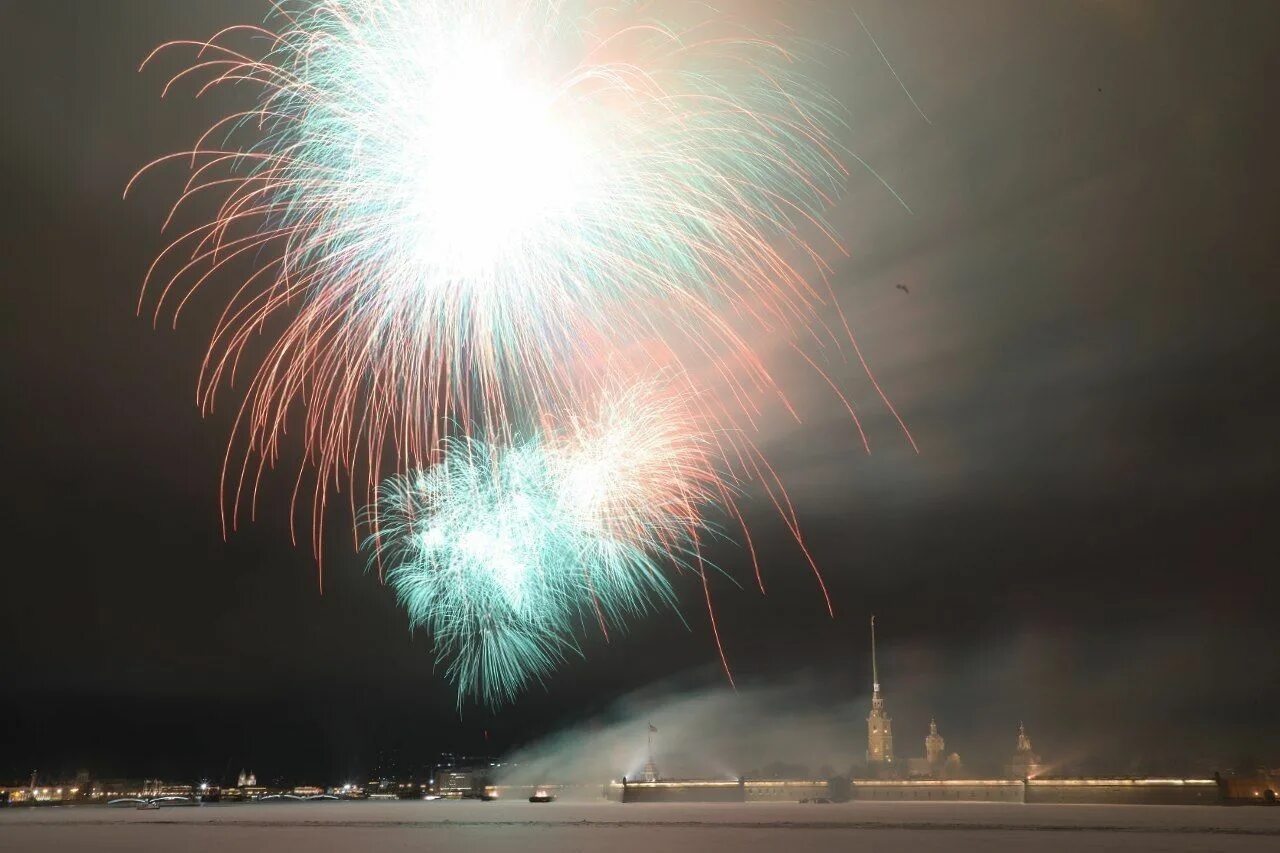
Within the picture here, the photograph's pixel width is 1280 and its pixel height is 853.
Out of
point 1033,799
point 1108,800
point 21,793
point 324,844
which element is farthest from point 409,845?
point 21,793

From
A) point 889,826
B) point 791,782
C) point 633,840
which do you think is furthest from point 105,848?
point 791,782

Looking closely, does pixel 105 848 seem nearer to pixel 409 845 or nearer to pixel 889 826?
pixel 409 845

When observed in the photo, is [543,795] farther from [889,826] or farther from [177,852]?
[177,852]

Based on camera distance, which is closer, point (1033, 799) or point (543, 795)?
point (1033, 799)

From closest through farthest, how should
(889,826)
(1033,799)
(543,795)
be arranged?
(889,826) < (1033,799) < (543,795)

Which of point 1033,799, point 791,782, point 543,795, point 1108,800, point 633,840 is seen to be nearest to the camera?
point 633,840

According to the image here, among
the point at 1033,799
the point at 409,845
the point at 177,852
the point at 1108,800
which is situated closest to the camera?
the point at 177,852

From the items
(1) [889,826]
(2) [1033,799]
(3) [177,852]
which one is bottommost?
(2) [1033,799]

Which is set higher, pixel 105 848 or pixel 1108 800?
pixel 105 848

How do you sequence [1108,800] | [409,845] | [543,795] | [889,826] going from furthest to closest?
[543,795]
[1108,800]
[889,826]
[409,845]
